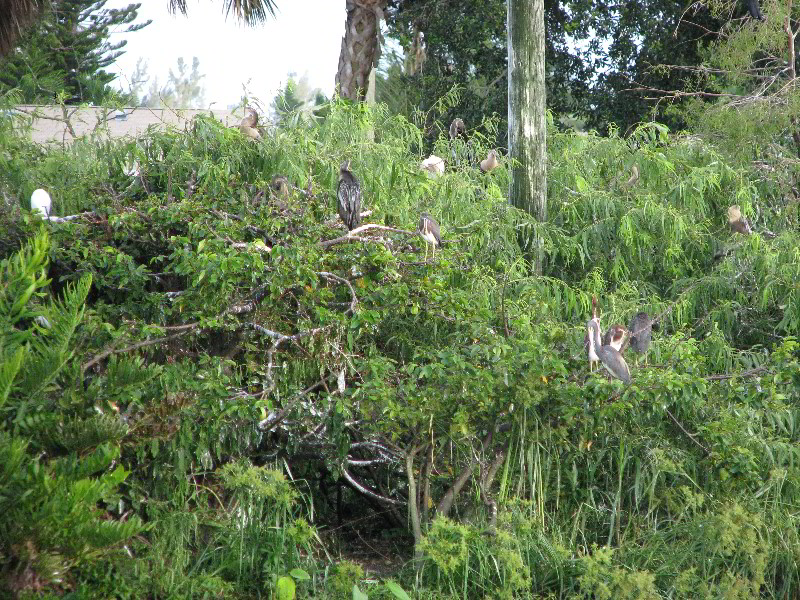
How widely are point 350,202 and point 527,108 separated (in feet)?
8.83

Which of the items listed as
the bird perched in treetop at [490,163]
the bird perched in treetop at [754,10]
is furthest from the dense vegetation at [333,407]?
the bird perched in treetop at [754,10]

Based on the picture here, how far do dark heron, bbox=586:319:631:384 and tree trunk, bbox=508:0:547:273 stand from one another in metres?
2.85

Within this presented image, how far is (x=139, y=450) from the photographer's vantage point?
14.9ft

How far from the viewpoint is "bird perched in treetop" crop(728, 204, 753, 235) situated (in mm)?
6992

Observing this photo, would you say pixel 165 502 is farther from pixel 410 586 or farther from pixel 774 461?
pixel 774 461

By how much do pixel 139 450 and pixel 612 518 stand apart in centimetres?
242

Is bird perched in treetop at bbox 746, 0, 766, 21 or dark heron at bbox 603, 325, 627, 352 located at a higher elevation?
bird perched in treetop at bbox 746, 0, 766, 21

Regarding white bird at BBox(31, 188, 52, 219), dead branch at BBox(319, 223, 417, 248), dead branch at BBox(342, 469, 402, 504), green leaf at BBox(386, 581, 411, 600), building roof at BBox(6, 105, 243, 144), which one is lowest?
green leaf at BBox(386, 581, 411, 600)

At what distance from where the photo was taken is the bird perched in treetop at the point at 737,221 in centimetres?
699

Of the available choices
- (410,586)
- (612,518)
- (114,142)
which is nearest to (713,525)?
(612,518)

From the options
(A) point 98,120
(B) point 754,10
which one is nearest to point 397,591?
(A) point 98,120

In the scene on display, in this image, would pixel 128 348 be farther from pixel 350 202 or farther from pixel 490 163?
pixel 490 163

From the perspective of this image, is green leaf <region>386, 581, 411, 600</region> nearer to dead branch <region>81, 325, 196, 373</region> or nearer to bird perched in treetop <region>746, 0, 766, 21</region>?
dead branch <region>81, 325, 196, 373</region>

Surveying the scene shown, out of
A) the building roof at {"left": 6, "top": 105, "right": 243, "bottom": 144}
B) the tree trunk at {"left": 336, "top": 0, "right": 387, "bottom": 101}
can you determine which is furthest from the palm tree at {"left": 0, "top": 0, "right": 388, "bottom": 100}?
the building roof at {"left": 6, "top": 105, "right": 243, "bottom": 144}
